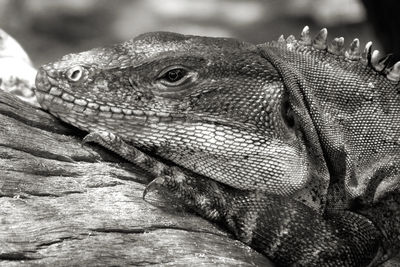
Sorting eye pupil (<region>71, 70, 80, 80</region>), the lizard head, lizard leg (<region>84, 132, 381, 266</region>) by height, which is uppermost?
eye pupil (<region>71, 70, 80, 80</region>)

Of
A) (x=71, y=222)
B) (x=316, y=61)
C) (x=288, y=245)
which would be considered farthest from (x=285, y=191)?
(x=71, y=222)

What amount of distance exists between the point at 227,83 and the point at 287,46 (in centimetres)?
72

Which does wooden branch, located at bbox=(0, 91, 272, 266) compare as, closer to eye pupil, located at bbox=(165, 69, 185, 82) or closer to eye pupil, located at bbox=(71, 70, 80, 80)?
eye pupil, located at bbox=(71, 70, 80, 80)

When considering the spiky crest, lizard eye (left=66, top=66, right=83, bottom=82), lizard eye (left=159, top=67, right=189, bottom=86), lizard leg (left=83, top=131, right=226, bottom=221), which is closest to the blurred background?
the spiky crest

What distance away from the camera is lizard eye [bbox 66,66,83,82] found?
12.5 ft

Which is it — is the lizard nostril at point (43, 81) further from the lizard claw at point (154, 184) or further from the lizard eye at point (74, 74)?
the lizard claw at point (154, 184)

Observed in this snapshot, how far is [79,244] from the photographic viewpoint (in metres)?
3.15

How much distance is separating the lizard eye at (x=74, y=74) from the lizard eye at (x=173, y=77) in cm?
50

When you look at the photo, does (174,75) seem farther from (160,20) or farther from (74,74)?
(160,20)

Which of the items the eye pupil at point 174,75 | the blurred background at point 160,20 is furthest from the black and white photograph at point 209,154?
the blurred background at point 160,20

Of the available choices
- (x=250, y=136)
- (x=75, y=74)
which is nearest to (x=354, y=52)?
(x=250, y=136)

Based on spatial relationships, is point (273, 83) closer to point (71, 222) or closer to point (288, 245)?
point (288, 245)

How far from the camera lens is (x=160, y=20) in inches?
630

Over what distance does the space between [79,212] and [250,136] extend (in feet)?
3.82
